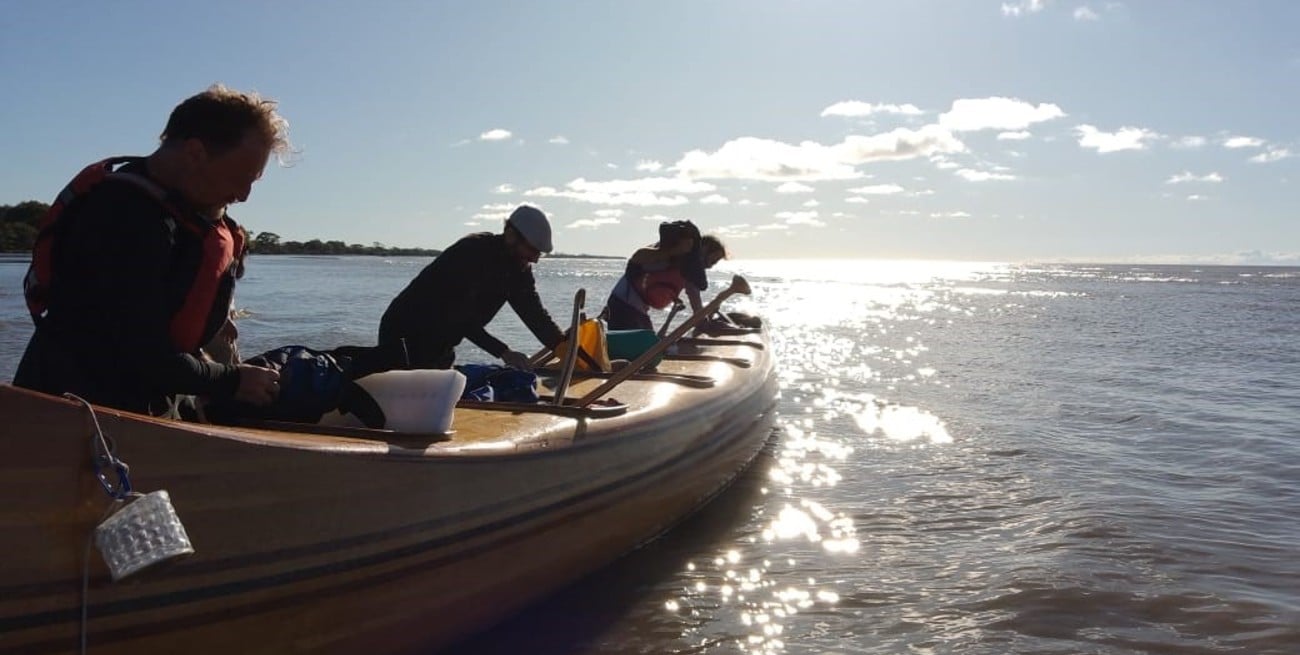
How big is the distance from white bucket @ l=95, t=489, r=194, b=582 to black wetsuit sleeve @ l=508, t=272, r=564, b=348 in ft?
10.3

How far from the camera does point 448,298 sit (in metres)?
5.11

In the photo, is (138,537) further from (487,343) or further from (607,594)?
(487,343)

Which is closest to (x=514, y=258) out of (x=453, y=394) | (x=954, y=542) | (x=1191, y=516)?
(x=453, y=394)

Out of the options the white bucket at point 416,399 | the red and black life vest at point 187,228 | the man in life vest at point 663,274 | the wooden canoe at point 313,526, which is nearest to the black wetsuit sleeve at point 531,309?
the wooden canoe at point 313,526

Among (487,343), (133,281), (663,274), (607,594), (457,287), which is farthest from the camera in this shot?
(663,274)

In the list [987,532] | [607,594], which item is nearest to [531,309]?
[607,594]

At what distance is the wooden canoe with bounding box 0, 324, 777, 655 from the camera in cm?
213

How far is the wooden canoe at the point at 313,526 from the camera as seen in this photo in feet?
6.98

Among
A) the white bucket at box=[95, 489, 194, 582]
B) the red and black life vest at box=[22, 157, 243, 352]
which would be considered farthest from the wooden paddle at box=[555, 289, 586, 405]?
the white bucket at box=[95, 489, 194, 582]

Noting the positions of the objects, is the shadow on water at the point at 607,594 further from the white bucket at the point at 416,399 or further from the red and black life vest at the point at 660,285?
the red and black life vest at the point at 660,285

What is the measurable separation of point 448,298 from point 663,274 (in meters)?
3.56

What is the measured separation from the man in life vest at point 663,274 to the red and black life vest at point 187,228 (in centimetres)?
533

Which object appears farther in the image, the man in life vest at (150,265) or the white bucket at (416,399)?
the white bucket at (416,399)

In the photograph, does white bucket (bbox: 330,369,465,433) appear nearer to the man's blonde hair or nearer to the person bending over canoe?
the man's blonde hair
